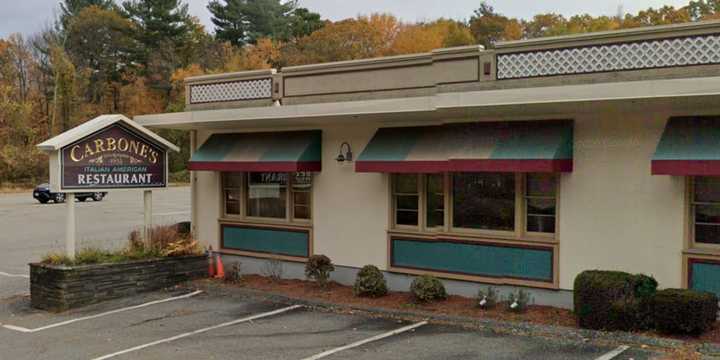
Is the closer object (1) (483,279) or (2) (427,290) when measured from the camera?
(2) (427,290)

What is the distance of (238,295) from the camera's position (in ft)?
41.0

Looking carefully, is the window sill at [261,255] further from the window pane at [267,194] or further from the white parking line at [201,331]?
the white parking line at [201,331]

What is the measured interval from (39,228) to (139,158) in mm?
16536

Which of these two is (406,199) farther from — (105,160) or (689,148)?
(105,160)

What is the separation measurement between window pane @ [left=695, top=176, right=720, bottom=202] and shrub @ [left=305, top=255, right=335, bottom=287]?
6.66 m

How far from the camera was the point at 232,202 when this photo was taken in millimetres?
14922

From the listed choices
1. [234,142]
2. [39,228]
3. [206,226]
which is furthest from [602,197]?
[39,228]

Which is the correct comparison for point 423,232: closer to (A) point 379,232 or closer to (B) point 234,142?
(A) point 379,232

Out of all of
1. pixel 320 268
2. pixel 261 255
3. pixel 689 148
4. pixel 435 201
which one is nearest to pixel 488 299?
pixel 435 201

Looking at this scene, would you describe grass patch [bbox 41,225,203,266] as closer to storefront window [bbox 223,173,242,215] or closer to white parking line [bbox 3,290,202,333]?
storefront window [bbox 223,173,242,215]

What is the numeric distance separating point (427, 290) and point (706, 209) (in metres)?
4.52

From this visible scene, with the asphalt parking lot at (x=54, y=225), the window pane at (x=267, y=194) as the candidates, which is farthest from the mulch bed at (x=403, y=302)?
the asphalt parking lot at (x=54, y=225)

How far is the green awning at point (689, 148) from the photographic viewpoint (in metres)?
8.45

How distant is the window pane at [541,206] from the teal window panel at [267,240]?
16.1 ft
